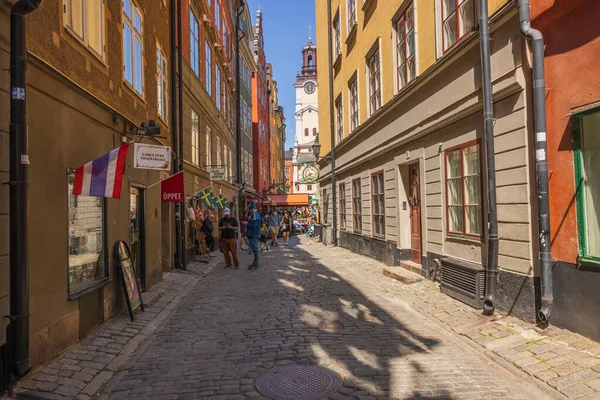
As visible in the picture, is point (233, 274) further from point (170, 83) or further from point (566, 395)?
point (566, 395)

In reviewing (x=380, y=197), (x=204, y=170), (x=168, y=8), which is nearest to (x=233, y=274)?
(x=380, y=197)

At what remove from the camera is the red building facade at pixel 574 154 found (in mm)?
4938

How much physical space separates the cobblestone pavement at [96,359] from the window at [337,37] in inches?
518

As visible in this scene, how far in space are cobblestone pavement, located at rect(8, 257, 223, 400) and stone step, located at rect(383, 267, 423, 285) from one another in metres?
4.49

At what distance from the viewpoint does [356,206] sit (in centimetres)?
1634

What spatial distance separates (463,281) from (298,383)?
4.11 meters

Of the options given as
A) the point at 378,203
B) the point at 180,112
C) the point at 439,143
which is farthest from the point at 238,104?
the point at 439,143

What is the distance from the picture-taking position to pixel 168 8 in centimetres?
1223

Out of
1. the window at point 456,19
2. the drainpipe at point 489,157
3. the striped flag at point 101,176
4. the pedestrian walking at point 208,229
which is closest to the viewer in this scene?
the striped flag at point 101,176

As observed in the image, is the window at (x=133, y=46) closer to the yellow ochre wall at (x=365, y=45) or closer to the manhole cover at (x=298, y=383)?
the yellow ochre wall at (x=365, y=45)

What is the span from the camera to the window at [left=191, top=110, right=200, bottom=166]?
15.2 meters

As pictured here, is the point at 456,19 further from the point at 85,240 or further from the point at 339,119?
the point at 339,119

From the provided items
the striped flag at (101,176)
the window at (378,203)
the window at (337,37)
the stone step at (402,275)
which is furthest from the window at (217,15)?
the striped flag at (101,176)

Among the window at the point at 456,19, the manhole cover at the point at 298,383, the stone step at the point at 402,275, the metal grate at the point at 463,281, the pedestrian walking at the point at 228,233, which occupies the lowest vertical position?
the manhole cover at the point at 298,383
